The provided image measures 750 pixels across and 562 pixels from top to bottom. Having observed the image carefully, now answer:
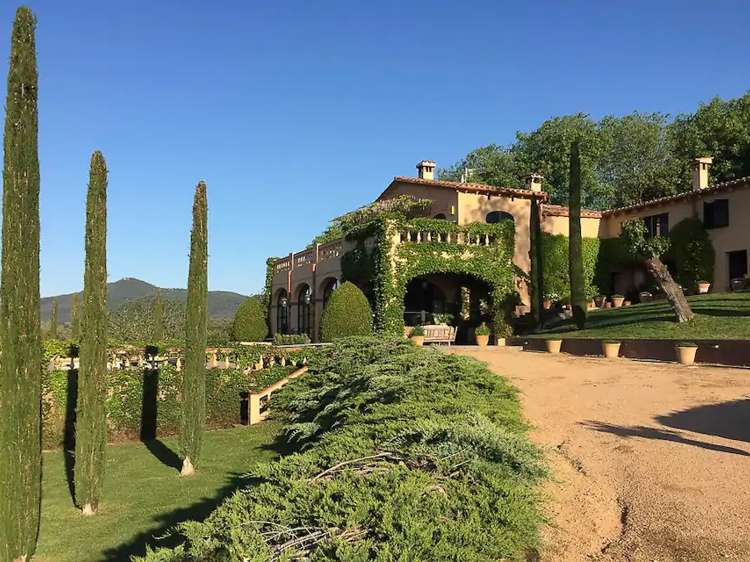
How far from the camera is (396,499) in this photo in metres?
3.91

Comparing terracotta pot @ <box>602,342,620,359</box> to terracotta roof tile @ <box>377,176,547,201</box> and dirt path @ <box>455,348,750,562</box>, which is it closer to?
dirt path @ <box>455,348,750,562</box>

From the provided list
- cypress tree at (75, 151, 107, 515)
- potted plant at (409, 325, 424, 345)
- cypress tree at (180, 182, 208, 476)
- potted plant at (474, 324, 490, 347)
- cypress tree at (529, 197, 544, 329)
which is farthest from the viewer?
cypress tree at (529, 197, 544, 329)

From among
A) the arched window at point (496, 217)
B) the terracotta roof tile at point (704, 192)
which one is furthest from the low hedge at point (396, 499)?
the terracotta roof tile at point (704, 192)

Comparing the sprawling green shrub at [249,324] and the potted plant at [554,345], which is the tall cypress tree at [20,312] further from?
the sprawling green shrub at [249,324]

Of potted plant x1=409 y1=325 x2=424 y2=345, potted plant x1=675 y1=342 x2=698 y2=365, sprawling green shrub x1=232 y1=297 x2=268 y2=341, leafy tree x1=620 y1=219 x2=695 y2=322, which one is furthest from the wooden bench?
potted plant x1=675 y1=342 x2=698 y2=365

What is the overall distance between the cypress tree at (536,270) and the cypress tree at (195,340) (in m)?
15.6

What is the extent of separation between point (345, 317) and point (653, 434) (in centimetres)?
1299

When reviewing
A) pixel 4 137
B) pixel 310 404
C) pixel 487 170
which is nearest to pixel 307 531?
pixel 4 137

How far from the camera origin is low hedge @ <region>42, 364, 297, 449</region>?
1425 centimetres

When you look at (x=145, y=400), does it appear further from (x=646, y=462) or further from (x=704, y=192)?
(x=704, y=192)

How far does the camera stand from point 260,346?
651 inches

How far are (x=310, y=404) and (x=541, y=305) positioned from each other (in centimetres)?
1551

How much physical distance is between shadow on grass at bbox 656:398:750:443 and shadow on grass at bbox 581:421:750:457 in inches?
18.9

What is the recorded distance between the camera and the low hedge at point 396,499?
3494mm
